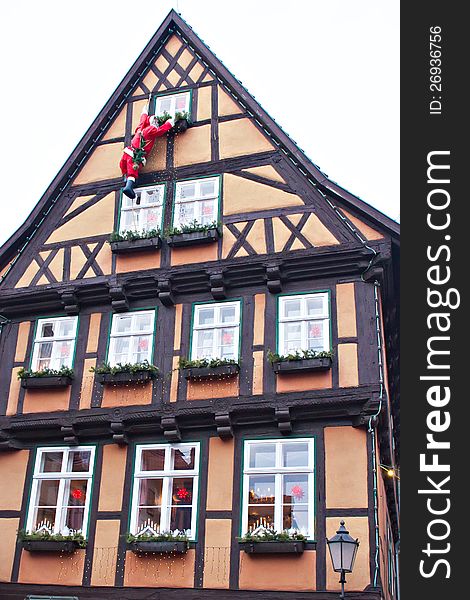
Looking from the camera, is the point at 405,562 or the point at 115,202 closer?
the point at 405,562

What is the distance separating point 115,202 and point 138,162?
91cm

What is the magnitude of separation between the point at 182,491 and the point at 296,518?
198cm

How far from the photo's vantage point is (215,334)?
14.2m

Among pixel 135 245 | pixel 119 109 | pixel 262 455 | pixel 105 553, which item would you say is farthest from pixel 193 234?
pixel 105 553

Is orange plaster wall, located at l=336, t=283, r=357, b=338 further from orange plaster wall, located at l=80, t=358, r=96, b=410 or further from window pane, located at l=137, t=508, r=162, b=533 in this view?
orange plaster wall, located at l=80, t=358, r=96, b=410

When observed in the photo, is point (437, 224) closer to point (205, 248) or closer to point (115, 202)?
point (205, 248)

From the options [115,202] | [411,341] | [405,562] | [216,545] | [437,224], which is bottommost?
[405,562]

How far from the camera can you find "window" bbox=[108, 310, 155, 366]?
14.6 m

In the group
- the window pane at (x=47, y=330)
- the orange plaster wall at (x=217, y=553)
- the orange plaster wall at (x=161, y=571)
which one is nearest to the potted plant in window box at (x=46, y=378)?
the window pane at (x=47, y=330)

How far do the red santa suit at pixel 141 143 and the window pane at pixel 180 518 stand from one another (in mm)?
6427

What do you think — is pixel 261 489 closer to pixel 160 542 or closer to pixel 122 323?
pixel 160 542

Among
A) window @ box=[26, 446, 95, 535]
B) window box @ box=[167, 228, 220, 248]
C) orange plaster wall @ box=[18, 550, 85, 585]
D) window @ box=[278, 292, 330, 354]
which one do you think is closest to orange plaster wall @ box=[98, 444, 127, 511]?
window @ box=[26, 446, 95, 535]

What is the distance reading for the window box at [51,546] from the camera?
13.4 m

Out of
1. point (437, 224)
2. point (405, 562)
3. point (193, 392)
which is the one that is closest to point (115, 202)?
point (193, 392)
